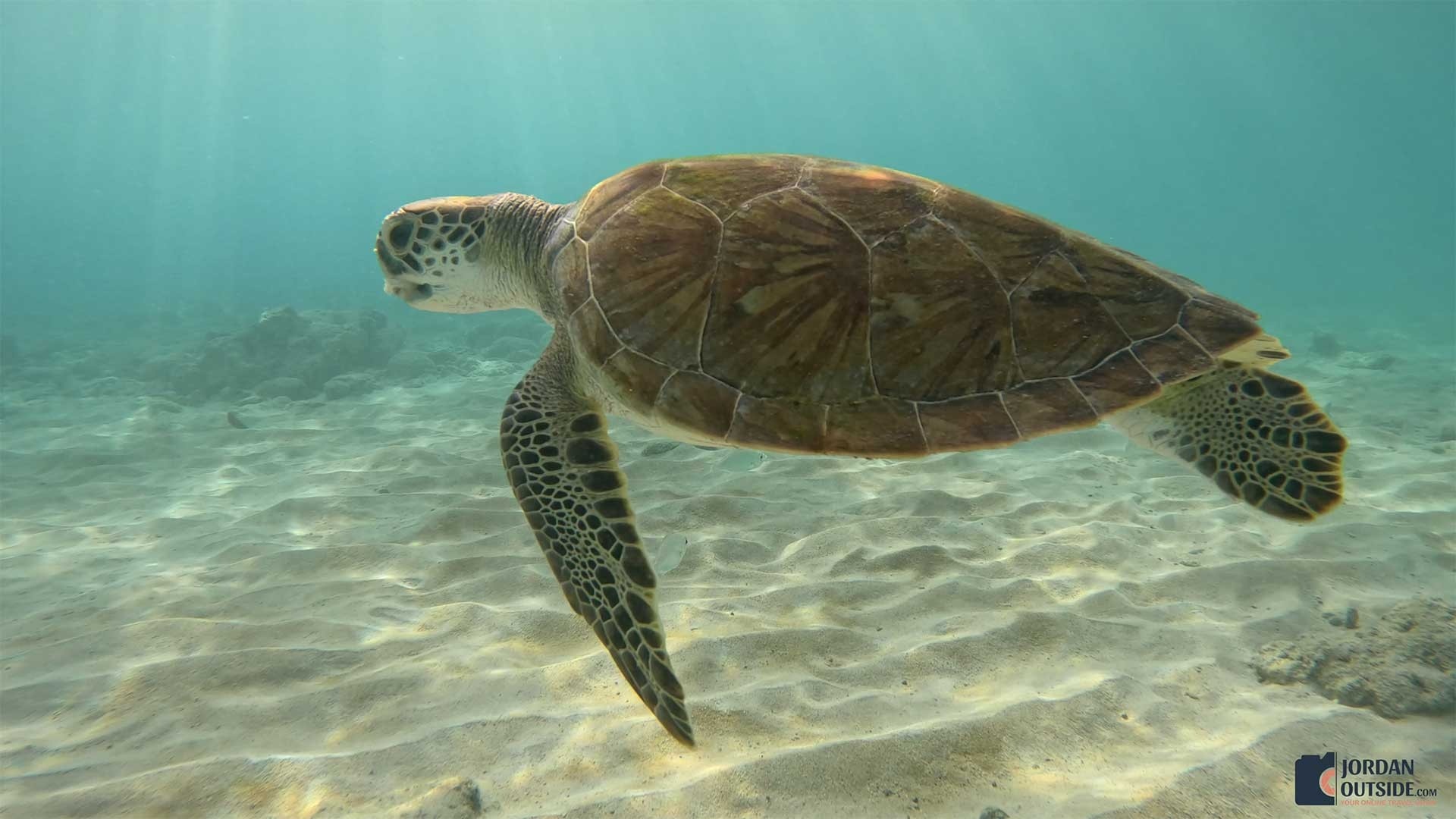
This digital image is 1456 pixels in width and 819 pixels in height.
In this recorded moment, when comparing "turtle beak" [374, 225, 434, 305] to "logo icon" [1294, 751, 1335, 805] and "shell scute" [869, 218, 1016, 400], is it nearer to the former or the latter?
"shell scute" [869, 218, 1016, 400]

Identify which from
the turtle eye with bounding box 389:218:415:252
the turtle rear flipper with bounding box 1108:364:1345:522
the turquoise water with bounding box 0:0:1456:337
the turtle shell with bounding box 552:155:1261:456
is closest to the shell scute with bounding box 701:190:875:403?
the turtle shell with bounding box 552:155:1261:456

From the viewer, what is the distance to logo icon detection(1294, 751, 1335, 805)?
86.5 inches

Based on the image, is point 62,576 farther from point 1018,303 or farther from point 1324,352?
point 1324,352

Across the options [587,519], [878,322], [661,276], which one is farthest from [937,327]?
[587,519]

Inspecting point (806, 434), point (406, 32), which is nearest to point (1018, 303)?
point (806, 434)

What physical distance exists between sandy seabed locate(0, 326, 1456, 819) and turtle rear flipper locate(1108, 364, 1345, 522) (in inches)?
35.4

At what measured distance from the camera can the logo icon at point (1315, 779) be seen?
2.20 meters

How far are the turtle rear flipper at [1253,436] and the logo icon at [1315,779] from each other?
2.89 ft

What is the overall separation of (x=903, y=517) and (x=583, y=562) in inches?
105

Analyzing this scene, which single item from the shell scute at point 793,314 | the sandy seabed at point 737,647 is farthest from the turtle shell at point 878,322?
the sandy seabed at point 737,647

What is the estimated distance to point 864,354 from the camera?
9.28ft

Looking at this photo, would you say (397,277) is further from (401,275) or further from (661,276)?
(661,276)

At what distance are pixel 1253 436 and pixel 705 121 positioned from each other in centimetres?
12171

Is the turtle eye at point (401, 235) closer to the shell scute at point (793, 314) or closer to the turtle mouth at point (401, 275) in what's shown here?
the turtle mouth at point (401, 275)
